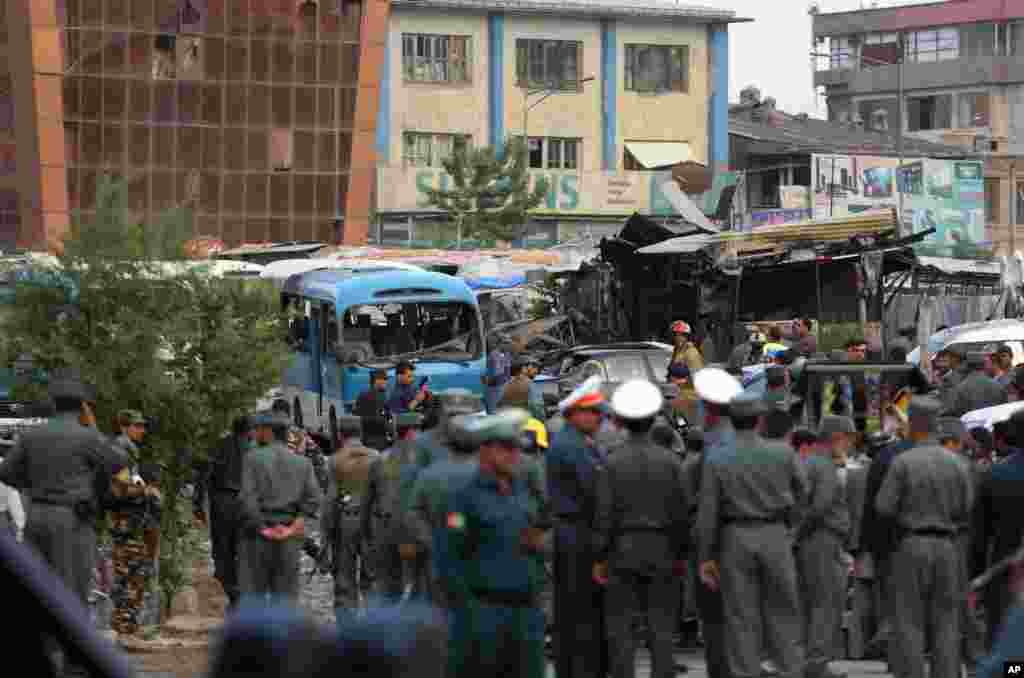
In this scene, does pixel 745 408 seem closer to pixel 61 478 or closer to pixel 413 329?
Result: pixel 61 478

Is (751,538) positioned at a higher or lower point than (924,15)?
lower

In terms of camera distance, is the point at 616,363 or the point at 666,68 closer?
the point at 616,363

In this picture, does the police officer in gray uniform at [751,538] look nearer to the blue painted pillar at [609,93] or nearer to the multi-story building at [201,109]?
the multi-story building at [201,109]

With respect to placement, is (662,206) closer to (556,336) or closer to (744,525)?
(556,336)

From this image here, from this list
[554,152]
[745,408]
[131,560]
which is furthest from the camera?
[554,152]

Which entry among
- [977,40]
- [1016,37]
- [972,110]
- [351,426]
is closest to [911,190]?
[972,110]

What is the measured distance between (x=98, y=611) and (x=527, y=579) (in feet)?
20.1

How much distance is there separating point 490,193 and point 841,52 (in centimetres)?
4826

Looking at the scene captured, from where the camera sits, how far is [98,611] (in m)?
15.0

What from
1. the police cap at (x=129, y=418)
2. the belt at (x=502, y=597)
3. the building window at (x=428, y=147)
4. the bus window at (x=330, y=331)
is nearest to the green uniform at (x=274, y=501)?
the police cap at (x=129, y=418)

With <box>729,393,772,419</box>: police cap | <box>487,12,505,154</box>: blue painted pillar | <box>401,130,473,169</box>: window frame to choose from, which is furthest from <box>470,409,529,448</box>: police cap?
<box>487,12,505,154</box>: blue painted pillar

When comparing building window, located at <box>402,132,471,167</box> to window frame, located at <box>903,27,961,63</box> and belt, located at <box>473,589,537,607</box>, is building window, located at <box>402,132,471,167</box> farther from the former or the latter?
belt, located at <box>473,589,537,607</box>

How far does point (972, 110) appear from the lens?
3846 inches

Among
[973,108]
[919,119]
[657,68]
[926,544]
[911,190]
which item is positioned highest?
[657,68]
